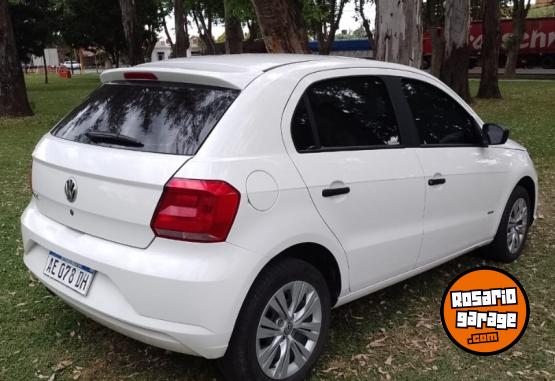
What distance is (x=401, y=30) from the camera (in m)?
6.67

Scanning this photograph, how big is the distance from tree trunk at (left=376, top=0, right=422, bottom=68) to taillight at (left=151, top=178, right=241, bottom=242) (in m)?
4.78

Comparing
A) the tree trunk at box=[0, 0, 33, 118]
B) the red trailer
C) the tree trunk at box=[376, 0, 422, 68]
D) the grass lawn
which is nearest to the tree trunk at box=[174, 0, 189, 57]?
the tree trunk at box=[0, 0, 33, 118]

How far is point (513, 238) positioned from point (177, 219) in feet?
11.1

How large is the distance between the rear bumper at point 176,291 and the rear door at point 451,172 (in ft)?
5.34

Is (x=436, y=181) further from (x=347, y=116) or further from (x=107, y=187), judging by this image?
(x=107, y=187)

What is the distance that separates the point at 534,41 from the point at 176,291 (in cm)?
4148

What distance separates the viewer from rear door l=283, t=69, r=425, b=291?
3004mm

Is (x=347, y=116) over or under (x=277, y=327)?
over

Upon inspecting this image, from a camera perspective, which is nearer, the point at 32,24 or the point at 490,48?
the point at 490,48

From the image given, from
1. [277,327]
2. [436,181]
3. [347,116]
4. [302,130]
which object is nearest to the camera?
[277,327]

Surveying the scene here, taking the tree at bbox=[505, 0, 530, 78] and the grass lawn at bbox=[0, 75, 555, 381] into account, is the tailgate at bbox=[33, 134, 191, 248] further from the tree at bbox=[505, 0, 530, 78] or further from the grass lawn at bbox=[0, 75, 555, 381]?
the tree at bbox=[505, 0, 530, 78]

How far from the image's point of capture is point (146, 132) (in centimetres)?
285

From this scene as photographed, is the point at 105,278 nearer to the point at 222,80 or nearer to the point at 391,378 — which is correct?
the point at 222,80

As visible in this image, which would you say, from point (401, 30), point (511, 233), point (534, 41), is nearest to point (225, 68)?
point (511, 233)
